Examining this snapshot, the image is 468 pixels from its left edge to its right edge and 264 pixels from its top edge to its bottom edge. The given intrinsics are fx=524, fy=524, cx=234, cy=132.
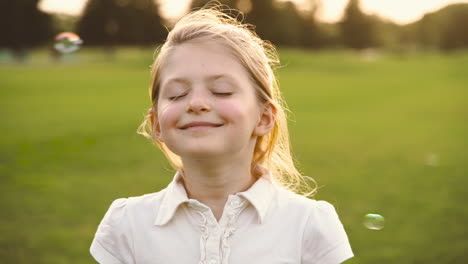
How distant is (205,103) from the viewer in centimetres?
196

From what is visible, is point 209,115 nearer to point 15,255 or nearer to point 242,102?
point 242,102

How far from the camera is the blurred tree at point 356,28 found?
62.2m

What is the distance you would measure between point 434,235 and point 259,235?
149 inches

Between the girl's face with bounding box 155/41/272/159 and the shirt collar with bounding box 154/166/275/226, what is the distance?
0.18 meters

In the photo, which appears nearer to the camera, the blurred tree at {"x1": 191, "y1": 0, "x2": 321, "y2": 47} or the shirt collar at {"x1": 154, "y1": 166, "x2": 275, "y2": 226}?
the shirt collar at {"x1": 154, "y1": 166, "x2": 275, "y2": 226}

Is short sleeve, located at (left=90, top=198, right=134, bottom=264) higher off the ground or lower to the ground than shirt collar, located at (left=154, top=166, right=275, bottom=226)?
lower

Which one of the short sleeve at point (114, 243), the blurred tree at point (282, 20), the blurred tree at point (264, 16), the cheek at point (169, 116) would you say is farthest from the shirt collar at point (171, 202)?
the blurred tree at point (264, 16)

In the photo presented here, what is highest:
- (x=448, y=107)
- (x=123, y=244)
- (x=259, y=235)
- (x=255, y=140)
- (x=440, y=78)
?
(x=255, y=140)

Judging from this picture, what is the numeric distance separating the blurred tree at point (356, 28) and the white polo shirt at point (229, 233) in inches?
2484

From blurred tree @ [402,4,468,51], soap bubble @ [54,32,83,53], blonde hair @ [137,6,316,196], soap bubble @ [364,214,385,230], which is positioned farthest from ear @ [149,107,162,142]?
Answer: blurred tree @ [402,4,468,51]

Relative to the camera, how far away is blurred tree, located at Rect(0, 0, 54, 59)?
141 ft

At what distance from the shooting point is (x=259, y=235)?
79.7 inches

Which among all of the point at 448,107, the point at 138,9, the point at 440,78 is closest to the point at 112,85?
the point at 448,107

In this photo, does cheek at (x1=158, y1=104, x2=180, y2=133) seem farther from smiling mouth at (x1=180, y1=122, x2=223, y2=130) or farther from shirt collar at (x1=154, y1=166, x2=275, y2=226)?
shirt collar at (x1=154, y1=166, x2=275, y2=226)
